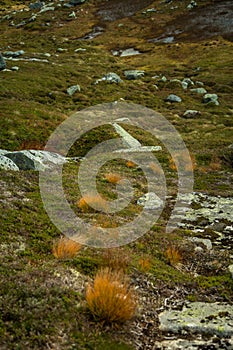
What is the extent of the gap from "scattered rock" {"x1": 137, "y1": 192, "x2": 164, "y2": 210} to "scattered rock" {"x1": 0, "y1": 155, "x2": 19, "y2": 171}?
5.43m

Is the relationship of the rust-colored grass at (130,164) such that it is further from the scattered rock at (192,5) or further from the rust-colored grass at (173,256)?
the scattered rock at (192,5)

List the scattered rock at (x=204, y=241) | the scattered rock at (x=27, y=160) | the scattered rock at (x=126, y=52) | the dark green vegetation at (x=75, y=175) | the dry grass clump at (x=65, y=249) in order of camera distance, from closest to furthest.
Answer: the dark green vegetation at (x=75, y=175) < the dry grass clump at (x=65, y=249) < the scattered rock at (x=204, y=241) < the scattered rock at (x=27, y=160) < the scattered rock at (x=126, y=52)

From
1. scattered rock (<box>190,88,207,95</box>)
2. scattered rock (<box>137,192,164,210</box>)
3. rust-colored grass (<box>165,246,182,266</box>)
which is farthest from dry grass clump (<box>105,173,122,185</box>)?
scattered rock (<box>190,88,207,95</box>)

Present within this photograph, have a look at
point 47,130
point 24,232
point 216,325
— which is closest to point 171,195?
point 24,232

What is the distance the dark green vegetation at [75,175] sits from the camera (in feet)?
22.1

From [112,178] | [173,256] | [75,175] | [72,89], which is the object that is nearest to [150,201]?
[112,178]

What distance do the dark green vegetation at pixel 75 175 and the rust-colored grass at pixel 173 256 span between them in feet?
0.27

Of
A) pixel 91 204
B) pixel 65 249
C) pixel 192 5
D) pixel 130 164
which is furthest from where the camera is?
pixel 192 5

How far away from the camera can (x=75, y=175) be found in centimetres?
1812

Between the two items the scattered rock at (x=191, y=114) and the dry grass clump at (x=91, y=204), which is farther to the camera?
the scattered rock at (x=191, y=114)

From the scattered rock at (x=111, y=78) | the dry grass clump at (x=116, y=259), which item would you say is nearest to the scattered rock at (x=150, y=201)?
the dry grass clump at (x=116, y=259)

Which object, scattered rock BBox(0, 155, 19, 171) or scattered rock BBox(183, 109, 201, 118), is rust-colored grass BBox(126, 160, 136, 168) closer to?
scattered rock BBox(0, 155, 19, 171)

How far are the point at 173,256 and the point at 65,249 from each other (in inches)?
126

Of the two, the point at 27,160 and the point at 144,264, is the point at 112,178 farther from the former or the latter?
the point at 144,264
